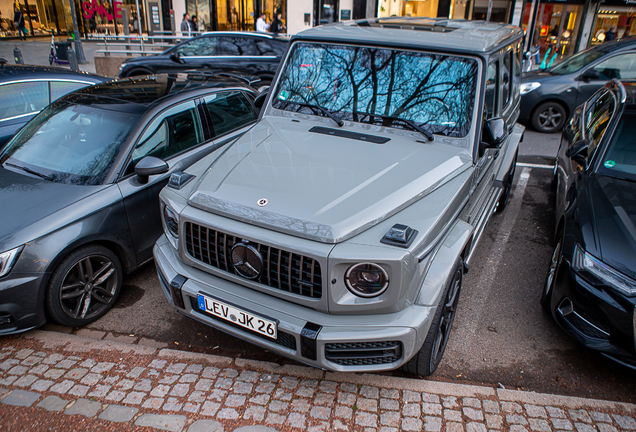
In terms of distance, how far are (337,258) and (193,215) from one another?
0.99 m

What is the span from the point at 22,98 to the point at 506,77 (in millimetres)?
5746

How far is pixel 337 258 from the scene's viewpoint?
225 centimetres

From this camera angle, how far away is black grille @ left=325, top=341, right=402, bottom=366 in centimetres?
238

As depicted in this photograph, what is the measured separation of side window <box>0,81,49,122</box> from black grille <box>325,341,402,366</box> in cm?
516

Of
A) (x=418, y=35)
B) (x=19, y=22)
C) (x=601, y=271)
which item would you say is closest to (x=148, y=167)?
(x=418, y=35)

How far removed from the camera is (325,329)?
7.79 ft

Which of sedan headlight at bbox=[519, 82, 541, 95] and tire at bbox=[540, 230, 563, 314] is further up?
sedan headlight at bbox=[519, 82, 541, 95]

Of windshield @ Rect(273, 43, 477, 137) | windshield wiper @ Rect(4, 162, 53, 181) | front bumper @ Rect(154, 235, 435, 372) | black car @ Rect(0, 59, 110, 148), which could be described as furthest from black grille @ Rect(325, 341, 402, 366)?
black car @ Rect(0, 59, 110, 148)

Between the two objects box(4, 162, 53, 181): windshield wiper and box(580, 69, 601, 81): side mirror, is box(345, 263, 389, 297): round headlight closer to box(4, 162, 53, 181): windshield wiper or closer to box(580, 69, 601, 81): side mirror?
box(4, 162, 53, 181): windshield wiper

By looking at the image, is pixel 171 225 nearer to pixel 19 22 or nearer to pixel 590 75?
pixel 590 75

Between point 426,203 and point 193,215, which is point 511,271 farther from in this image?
point 193,215

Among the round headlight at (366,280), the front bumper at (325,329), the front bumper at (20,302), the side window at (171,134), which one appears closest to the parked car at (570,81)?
the side window at (171,134)

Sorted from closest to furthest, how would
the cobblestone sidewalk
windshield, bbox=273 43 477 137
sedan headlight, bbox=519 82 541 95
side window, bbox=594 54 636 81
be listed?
1. the cobblestone sidewalk
2. windshield, bbox=273 43 477 137
3. side window, bbox=594 54 636 81
4. sedan headlight, bbox=519 82 541 95

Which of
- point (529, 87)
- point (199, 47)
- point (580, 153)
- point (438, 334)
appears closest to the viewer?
point (438, 334)
